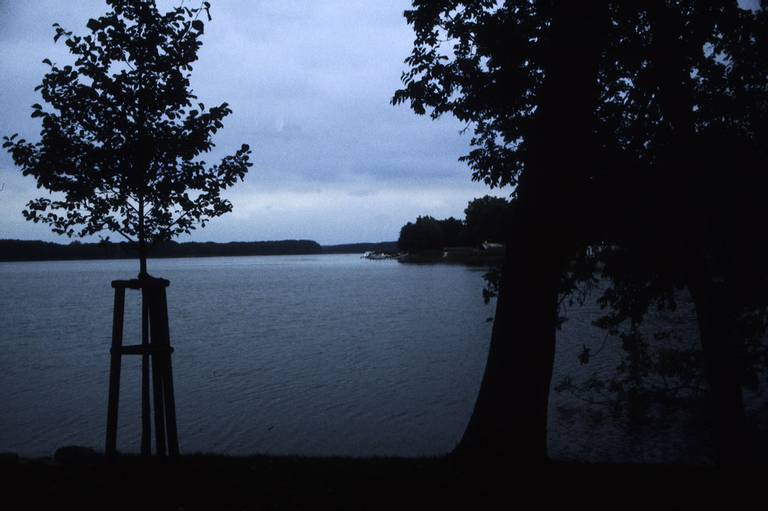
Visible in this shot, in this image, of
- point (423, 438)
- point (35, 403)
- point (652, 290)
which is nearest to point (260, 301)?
point (35, 403)

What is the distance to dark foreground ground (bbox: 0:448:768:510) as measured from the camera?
650 centimetres

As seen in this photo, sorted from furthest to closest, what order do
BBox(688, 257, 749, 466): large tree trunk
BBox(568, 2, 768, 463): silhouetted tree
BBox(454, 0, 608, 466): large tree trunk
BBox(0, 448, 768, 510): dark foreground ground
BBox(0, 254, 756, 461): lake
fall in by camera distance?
BBox(0, 254, 756, 461): lake → BBox(688, 257, 749, 466): large tree trunk → BBox(568, 2, 768, 463): silhouetted tree → BBox(454, 0, 608, 466): large tree trunk → BBox(0, 448, 768, 510): dark foreground ground

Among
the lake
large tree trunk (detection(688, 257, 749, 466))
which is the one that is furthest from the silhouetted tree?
the lake

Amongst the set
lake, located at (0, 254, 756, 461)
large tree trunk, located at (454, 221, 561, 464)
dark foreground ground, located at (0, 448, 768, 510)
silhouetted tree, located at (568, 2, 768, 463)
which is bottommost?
lake, located at (0, 254, 756, 461)

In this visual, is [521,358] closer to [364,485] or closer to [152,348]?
[364,485]

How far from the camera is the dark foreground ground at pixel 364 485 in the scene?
6504 millimetres

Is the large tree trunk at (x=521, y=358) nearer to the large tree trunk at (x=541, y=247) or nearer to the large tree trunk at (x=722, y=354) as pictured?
the large tree trunk at (x=541, y=247)

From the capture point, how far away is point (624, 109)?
1043 centimetres

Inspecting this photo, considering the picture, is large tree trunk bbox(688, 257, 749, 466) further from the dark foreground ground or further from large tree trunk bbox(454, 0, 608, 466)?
large tree trunk bbox(454, 0, 608, 466)

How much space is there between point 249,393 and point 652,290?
14.6 m

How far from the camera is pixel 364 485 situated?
703cm

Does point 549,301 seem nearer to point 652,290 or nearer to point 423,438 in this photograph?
point 652,290

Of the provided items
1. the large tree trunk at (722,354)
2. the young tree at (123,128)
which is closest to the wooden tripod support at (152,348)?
the young tree at (123,128)

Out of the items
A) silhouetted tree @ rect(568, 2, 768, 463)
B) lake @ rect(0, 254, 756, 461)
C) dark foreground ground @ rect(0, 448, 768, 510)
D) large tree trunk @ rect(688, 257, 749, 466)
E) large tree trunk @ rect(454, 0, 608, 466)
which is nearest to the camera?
dark foreground ground @ rect(0, 448, 768, 510)
